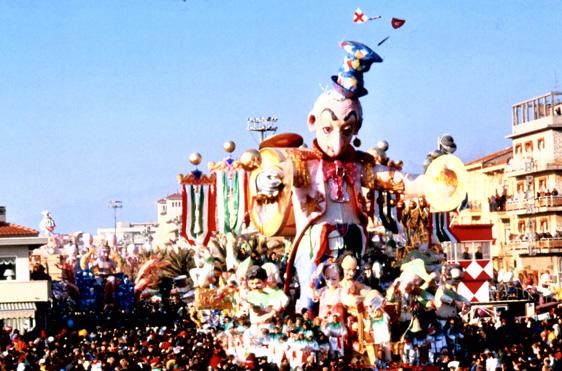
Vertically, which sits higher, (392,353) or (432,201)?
(432,201)

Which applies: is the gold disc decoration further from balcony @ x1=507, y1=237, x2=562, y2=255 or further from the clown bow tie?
balcony @ x1=507, y1=237, x2=562, y2=255

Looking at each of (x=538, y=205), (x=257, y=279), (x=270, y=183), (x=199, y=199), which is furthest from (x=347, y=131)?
(x=538, y=205)

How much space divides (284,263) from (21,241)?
56.3 ft

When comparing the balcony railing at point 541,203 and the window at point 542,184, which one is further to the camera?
the window at point 542,184

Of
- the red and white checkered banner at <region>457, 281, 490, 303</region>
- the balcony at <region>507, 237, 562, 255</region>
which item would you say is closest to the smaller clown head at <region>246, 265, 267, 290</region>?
the red and white checkered banner at <region>457, 281, 490, 303</region>

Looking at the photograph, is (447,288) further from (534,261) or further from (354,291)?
(534,261)

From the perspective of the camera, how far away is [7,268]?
53938mm

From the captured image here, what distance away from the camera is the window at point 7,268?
175 ft

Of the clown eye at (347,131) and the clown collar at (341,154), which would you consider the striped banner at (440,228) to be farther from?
the clown eye at (347,131)

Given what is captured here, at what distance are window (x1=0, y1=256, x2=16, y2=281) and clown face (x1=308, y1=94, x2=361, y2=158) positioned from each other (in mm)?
19782

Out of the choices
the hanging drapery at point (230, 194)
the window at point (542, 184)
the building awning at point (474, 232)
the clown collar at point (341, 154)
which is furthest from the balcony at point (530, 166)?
the clown collar at point (341, 154)

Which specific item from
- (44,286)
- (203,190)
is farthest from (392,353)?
(44,286)

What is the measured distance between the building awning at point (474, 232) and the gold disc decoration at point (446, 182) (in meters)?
4.10

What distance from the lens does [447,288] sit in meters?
35.0
